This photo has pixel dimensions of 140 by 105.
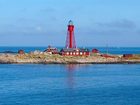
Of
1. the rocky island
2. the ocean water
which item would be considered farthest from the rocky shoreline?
the ocean water

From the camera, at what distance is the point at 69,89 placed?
7388 centimetres

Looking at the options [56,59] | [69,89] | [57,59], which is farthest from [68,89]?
[56,59]

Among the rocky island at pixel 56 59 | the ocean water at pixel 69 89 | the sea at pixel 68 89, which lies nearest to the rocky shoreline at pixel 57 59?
the rocky island at pixel 56 59

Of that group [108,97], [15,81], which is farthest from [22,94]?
[15,81]

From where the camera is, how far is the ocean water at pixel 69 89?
204 ft

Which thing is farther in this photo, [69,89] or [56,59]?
[56,59]

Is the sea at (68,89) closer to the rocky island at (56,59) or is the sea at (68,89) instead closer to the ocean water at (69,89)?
the ocean water at (69,89)

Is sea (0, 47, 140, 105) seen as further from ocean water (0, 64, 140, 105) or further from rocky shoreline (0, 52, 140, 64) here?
rocky shoreline (0, 52, 140, 64)

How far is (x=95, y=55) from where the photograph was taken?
142000mm

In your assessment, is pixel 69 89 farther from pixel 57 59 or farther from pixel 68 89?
pixel 57 59

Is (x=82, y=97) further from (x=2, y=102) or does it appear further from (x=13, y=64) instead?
(x=13, y=64)

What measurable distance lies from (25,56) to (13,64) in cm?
Answer: 598

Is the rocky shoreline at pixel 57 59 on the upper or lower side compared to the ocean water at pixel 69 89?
upper

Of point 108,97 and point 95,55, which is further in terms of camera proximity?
point 95,55
